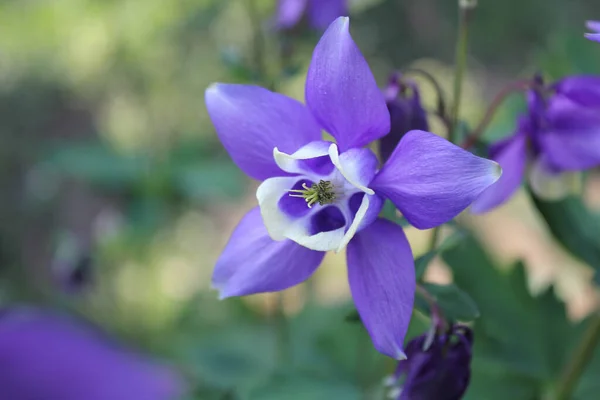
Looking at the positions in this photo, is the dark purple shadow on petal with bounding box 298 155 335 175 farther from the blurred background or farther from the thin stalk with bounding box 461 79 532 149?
the blurred background

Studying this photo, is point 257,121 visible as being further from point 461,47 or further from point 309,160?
point 461,47

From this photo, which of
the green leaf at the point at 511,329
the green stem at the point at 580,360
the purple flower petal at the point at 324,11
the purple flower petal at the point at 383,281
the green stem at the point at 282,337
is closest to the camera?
the purple flower petal at the point at 383,281

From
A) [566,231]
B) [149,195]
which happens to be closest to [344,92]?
[566,231]

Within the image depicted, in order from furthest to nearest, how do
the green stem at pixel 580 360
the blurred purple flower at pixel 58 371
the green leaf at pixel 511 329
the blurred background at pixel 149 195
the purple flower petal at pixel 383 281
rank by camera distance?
the blurred background at pixel 149 195 < the green leaf at pixel 511 329 < the green stem at pixel 580 360 < the purple flower petal at pixel 383 281 < the blurred purple flower at pixel 58 371

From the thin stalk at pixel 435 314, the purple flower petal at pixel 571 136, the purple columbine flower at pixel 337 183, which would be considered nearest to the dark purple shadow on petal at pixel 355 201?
the purple columbine flower at pixel 337 183

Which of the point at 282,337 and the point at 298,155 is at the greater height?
the point at 298,155

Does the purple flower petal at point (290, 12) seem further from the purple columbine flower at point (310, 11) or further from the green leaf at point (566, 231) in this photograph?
the green leaf at point (566, 231)

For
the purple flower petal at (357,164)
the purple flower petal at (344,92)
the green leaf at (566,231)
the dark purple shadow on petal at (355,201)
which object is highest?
the purple flower petal at (344,92)
